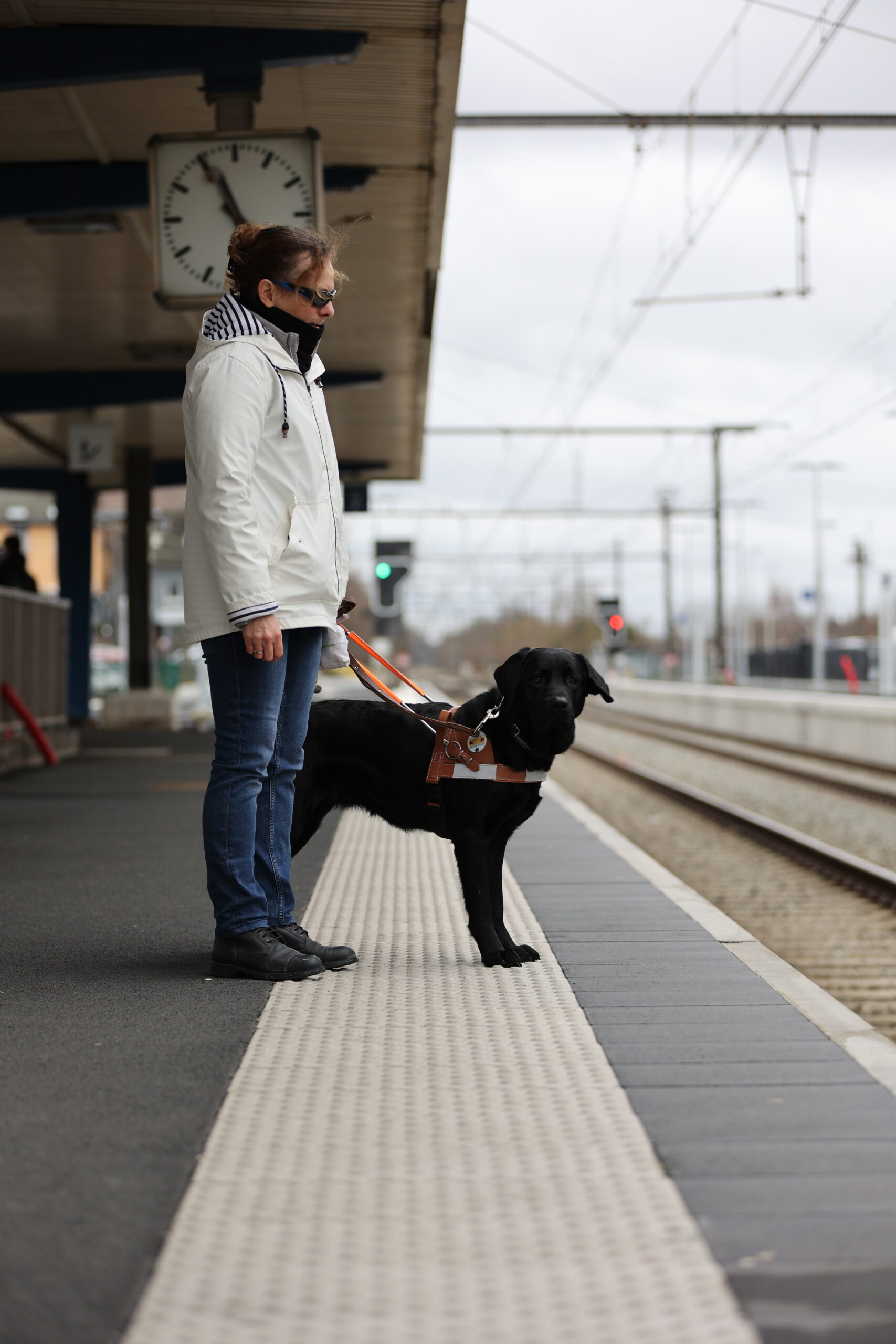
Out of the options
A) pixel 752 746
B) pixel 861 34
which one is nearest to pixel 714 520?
pixel 752 746

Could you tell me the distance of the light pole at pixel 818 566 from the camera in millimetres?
41375

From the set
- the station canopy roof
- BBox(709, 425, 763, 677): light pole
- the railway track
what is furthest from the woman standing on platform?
BBox(709, 425, 763, 677): light pole

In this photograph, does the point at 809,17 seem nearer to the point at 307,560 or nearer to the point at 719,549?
the point at 307,560

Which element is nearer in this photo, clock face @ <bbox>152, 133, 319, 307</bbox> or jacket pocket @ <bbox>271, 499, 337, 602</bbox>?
jacket pocket @ <bbox>271, 499, 337, 602</bbox>

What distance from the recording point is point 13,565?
14438mm

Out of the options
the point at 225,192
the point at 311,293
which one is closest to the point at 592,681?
the point at 311,293

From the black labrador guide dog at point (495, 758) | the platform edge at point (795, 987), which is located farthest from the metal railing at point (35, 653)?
the black labrador guide dog at point (495, 758)

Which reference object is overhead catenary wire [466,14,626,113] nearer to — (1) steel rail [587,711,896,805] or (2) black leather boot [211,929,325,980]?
(1) steel rail [587,711,896,805]

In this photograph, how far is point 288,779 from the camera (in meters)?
4.07

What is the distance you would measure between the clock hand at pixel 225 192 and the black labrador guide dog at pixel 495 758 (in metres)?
4.38

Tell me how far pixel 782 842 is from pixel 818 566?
42.2 metres

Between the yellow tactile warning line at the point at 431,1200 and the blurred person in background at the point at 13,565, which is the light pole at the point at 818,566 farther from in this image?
the yellow tactile warning line at the point at 431,1200

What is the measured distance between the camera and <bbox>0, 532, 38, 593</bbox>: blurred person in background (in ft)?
47.1

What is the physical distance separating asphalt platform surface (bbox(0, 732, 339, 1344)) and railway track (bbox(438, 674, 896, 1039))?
8.40ft
